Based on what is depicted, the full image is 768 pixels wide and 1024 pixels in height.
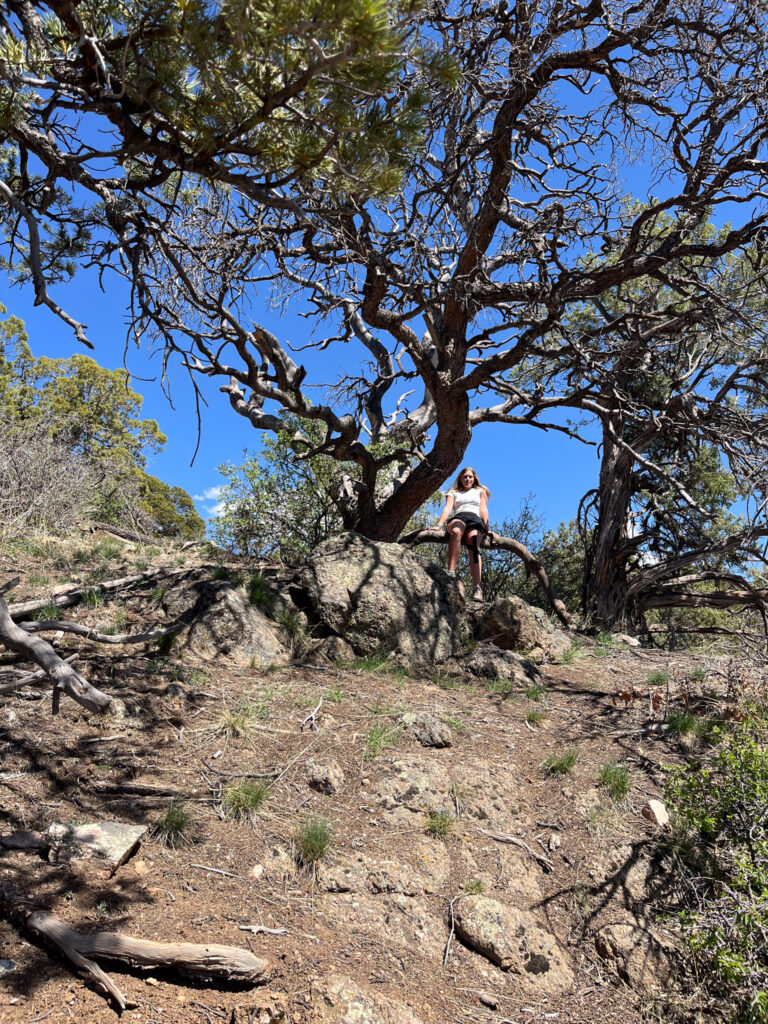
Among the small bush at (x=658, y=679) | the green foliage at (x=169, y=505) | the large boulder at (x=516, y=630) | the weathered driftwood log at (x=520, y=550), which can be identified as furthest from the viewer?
the green foliage at (x=169, y=505)

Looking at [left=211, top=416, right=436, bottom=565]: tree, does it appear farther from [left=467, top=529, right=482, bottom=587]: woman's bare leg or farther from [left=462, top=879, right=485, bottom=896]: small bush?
[left=462, top=879, right=485, bottom=896]: small bush

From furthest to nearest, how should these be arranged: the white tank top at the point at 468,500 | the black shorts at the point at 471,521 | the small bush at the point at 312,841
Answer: the white tank top at the point at 468,500 → the black shorts at the point at 471,521 → the small bush at the point at 312,841

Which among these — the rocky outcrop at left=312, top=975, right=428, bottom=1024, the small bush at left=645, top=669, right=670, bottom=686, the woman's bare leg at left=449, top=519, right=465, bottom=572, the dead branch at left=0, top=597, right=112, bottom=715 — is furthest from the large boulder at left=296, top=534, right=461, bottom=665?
the rocky outcrop at left=312, top=975, right=428, bottom=1024

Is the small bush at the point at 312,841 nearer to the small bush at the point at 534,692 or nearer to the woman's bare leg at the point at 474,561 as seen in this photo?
the small bush at the point at 534,692

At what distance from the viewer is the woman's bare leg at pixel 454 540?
776 centimetres

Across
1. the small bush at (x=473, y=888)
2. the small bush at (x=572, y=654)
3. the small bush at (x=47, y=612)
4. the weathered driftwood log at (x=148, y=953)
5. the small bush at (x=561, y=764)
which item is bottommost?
the weathered driftwood log at (x=148, y=953)

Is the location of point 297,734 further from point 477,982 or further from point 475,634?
point 475,634

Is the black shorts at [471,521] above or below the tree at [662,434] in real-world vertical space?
below

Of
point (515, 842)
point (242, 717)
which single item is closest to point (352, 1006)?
point (515, 842)

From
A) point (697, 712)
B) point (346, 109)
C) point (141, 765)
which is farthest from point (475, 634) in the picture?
point (346, 109)

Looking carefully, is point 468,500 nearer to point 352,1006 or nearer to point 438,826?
point 438,826

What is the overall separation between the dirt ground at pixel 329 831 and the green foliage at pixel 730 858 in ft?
0.96

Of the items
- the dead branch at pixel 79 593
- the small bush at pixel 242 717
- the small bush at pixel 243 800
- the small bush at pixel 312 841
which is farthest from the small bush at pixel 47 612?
the small bush at pixel 312 841

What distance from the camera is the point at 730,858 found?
4.07 metres
